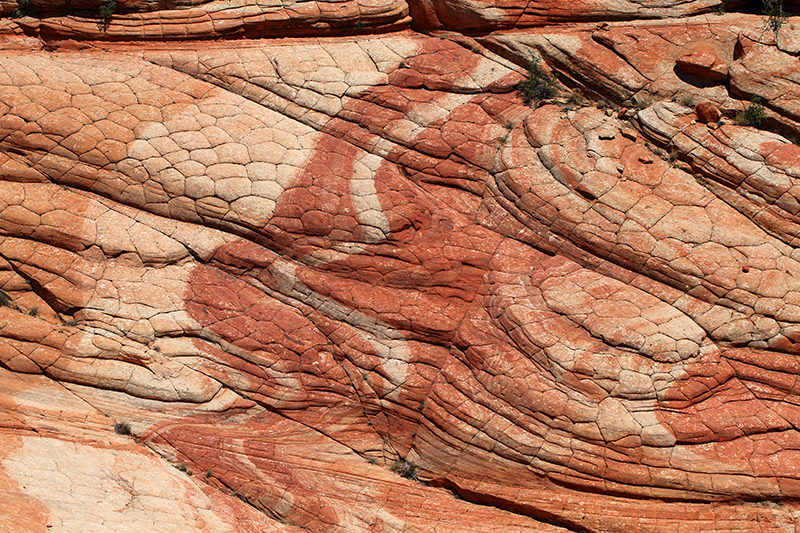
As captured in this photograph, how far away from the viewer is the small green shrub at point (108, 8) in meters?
8.79

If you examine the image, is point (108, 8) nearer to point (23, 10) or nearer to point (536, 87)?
point (23, 10)

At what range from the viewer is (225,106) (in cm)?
841

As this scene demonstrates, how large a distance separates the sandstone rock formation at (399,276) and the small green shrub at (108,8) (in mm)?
104

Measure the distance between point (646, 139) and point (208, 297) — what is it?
5.18 metres

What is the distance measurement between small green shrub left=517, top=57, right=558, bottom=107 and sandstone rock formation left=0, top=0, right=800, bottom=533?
9 centimetres

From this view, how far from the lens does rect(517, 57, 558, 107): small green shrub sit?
28.3 feet

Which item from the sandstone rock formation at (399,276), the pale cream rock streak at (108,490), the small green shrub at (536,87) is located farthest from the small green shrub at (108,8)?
the pale cream rock streak at (108,490)

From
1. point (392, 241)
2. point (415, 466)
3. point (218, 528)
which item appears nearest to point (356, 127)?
point (392, 241)

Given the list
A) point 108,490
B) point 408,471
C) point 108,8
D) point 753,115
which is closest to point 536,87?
point 753,115

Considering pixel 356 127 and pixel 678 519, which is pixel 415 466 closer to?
pixel 678 519

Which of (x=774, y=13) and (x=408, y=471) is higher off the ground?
(x=774, y=13)

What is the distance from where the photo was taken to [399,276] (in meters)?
7.75

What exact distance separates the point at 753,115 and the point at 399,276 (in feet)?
14.1

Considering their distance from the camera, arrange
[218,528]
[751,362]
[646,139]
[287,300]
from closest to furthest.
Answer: [218,528]
[751,362]
[287,300]
[646,139]
